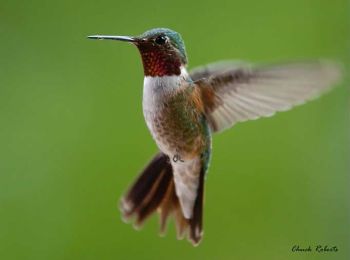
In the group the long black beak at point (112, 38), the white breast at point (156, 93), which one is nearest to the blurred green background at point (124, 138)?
the white breast at point (156, 93)

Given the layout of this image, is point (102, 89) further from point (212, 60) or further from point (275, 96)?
point (275, 96)

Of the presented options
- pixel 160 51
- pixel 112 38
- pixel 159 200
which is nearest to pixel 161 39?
pixel 160 51

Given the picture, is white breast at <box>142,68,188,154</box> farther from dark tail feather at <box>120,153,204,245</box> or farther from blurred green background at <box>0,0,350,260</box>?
blurred green background at <box>0,0,350,260</box>

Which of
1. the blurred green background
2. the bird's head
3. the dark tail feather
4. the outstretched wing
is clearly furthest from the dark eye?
the blurred green background

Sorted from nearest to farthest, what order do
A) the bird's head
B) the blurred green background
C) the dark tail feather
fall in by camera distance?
the bird's head < the dark tail feather < the blurred green background

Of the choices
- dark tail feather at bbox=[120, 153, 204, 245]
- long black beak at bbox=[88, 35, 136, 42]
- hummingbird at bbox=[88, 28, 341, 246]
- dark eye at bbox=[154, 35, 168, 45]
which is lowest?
dark tail feather at bbox=[120, 153, 204, 245]

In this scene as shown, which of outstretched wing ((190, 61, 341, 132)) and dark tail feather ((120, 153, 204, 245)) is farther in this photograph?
dark tail feather ((120, 153, 204, 245))

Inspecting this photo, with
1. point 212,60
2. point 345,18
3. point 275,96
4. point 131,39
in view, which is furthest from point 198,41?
point 131,39
